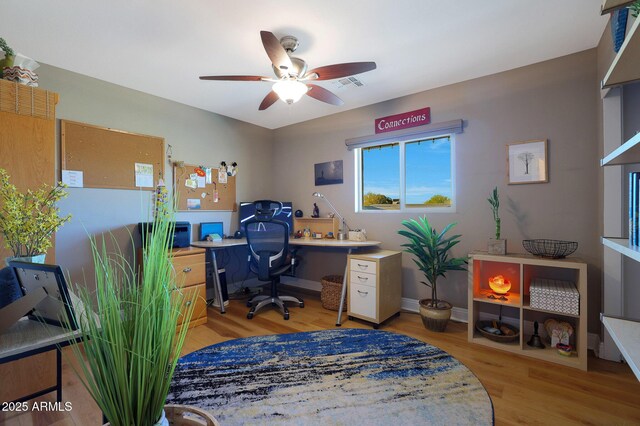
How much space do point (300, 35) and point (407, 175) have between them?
1930 millimetres

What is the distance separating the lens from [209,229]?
144 inches

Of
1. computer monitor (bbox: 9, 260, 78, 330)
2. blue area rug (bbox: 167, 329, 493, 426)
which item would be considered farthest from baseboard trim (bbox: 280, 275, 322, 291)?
computer monitor (bbox: 9, 260, 78, 330)

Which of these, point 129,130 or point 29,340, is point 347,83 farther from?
point 29,340

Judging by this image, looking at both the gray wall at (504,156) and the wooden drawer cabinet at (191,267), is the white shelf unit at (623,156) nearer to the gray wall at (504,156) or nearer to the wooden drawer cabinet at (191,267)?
the gray wall at (504,156)

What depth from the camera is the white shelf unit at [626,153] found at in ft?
3.07

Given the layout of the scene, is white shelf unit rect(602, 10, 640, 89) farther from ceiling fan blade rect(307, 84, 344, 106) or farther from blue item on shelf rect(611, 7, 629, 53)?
ceiling fan blade rect(307, 84, 344, 106)

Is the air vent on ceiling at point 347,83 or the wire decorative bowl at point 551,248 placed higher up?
the air vent on ceiling at point 347,83

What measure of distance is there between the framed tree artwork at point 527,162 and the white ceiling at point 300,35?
0.74 meters

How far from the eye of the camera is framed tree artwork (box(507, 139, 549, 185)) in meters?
2.51

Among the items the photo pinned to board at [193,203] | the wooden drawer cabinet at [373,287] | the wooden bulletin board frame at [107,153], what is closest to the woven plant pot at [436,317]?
the wooden drawer cabinet at [373,287]

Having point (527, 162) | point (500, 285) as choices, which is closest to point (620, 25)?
point (527, 162)

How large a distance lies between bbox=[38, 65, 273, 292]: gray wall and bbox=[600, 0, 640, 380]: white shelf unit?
293 centimetres

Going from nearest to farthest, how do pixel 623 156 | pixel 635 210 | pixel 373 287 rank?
pixel 635 210
pixel 623 156
pixel 373 287

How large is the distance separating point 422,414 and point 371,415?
0.13 m
